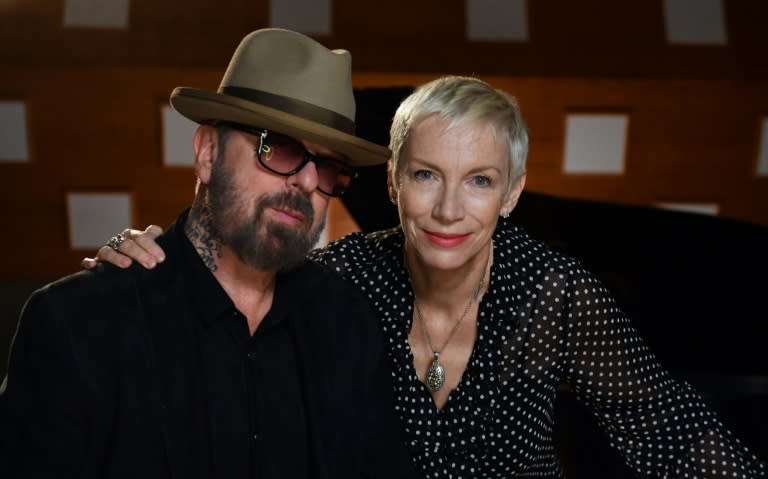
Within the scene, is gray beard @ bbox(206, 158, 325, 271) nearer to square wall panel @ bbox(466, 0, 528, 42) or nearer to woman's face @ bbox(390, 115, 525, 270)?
woman's face @ bbox(390, 115, 525, 270)

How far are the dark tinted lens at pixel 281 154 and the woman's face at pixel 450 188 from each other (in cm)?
33

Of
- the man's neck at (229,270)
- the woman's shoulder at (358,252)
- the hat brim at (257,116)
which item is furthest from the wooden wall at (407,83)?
the hat brim at (257,116)

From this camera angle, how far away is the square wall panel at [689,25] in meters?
3.32

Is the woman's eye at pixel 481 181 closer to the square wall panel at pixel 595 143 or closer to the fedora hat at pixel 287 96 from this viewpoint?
the fedora hat at pixel 287 96

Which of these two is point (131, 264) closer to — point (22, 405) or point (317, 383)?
point (22, 405)

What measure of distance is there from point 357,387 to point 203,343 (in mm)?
372

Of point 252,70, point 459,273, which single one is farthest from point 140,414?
point 459,273

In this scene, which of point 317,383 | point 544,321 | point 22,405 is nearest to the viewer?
point 22,405

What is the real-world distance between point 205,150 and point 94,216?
6.57 feet

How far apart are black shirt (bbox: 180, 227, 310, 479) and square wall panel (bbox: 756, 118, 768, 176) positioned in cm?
273

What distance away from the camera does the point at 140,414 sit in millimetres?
1293

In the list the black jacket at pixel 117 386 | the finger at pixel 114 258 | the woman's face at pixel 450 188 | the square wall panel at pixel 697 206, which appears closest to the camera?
the black jacket at pixel 117 386

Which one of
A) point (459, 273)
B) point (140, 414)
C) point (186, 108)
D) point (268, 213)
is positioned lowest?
point (140, 414)

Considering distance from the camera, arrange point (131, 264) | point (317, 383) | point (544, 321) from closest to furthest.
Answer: point (131, 264)
point (317, 383)
point (544, 321)
